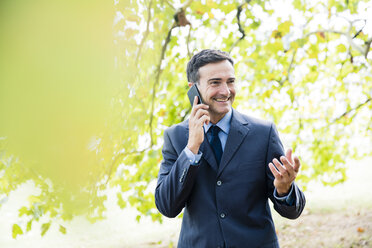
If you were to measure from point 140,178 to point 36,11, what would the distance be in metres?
4.81

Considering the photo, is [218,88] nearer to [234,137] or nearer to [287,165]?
[234,137]

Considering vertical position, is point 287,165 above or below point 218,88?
below

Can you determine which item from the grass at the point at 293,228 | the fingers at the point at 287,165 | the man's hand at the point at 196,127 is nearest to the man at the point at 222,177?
the man's hand at the point at 196,127

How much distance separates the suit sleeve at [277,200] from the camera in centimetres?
179

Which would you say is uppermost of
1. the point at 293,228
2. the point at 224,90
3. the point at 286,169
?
the point at 224,90

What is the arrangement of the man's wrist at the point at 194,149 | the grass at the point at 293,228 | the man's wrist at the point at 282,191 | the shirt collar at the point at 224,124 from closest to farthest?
1. the man's wrist at the point at 282,191
2. the man's wrist at the point at 194,149
3. the shirt collar at the point at 224,124
4. the grass at the point at 293,228

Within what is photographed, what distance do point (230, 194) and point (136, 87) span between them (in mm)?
1284

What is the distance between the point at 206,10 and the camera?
4.58m

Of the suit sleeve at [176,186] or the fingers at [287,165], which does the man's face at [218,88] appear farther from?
the fingers at [287,165]

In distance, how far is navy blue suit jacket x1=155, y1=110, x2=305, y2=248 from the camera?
1.87 m

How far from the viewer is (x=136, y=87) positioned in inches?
113

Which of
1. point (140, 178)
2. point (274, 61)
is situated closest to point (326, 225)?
point (274, 61)

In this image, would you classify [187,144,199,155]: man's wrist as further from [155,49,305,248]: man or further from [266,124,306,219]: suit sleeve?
[266,124,306,219]: suit sleeve

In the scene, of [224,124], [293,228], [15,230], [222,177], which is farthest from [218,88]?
[293,228]
